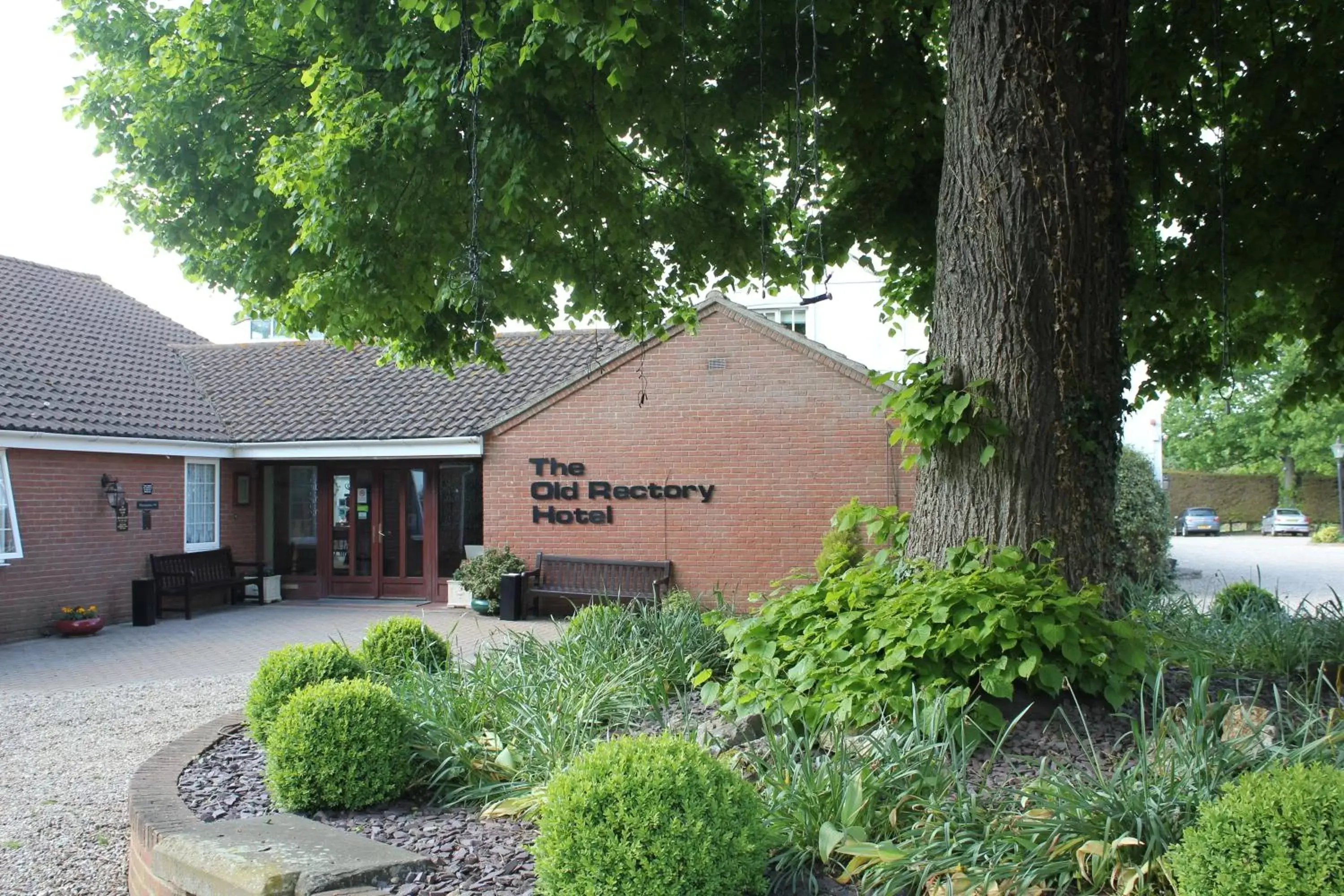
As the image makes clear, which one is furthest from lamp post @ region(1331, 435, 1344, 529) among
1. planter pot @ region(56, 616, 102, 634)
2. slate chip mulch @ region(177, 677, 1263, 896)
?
planter pot @ region(56, 616, 102, 634)

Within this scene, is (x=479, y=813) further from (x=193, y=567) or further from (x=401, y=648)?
(x=193, y=567)

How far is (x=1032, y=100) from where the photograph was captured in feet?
17.4

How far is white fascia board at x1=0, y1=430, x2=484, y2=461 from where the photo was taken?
15.8m

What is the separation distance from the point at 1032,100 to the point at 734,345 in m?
11.0

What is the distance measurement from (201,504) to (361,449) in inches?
123

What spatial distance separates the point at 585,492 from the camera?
16.8 meters

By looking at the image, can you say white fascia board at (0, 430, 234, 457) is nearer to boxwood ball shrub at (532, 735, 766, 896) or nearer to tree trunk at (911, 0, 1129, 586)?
tree trunk at (911, 0, 1129, 586)

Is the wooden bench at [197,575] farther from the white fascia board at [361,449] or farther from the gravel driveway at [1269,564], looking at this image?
the gravel driveway at [1269,564]

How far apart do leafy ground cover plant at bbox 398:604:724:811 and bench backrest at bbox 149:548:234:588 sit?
11.9m

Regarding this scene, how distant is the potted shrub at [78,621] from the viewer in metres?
14.6

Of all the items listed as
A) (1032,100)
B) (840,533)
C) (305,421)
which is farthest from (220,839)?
(305,421)

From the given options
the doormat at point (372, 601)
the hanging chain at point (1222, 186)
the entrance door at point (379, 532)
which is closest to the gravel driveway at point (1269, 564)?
the hanging chain at point (1222, 186)

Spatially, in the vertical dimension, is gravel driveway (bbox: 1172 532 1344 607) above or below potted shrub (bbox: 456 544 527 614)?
below

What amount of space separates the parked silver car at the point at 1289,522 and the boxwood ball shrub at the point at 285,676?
47.3 metres
